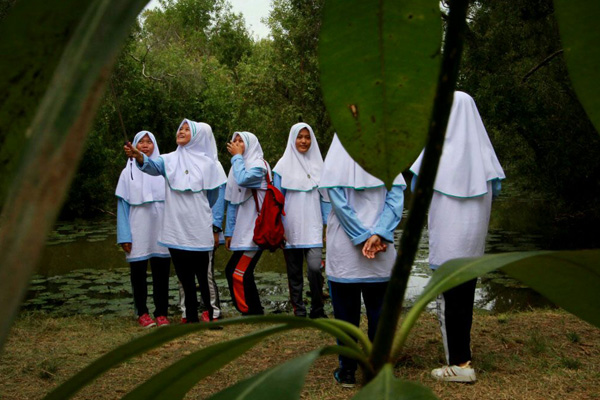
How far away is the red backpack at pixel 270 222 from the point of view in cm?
545

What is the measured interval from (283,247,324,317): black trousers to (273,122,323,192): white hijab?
56 cm

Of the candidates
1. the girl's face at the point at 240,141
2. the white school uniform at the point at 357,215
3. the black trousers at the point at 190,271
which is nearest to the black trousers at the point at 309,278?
the black trousers at the point at 190,271

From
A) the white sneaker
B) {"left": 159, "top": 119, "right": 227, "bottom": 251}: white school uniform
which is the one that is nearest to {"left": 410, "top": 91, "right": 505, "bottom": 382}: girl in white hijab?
the white sneaker

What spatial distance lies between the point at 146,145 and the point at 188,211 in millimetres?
948

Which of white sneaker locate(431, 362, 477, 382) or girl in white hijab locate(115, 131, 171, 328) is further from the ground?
girl in white hijab locate(115, 131, 171, 328)

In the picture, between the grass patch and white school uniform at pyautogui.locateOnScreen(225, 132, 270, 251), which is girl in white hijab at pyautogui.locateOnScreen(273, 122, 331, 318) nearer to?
white school uniform at pyautogui.locateOnScreen(225, 132, 270, 251)

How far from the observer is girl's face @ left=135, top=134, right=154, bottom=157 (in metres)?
5.89

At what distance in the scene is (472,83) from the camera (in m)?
10.2

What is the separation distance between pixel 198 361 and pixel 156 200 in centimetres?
553

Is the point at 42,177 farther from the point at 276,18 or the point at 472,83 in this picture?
the point at 276,18

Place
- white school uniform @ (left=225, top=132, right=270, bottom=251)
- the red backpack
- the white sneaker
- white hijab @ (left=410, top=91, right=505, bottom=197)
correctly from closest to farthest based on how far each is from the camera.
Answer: white hijab @ (left=410, top=91, right=505, bottom=197) → the white sneaker → the red backpack → white school uniform @ (left=225, top=132, right=270, bottom=251)

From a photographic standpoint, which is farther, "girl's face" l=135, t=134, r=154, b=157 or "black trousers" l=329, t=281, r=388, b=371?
"girl's face" l=135, t=134, r=154, b=157

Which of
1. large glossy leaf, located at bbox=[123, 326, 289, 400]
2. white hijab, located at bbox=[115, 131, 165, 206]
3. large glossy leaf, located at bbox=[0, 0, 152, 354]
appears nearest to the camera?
large glossy leaf, located at bbox=[0, 0, 152, 354]

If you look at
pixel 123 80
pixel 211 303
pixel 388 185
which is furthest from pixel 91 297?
pixel 123 80
